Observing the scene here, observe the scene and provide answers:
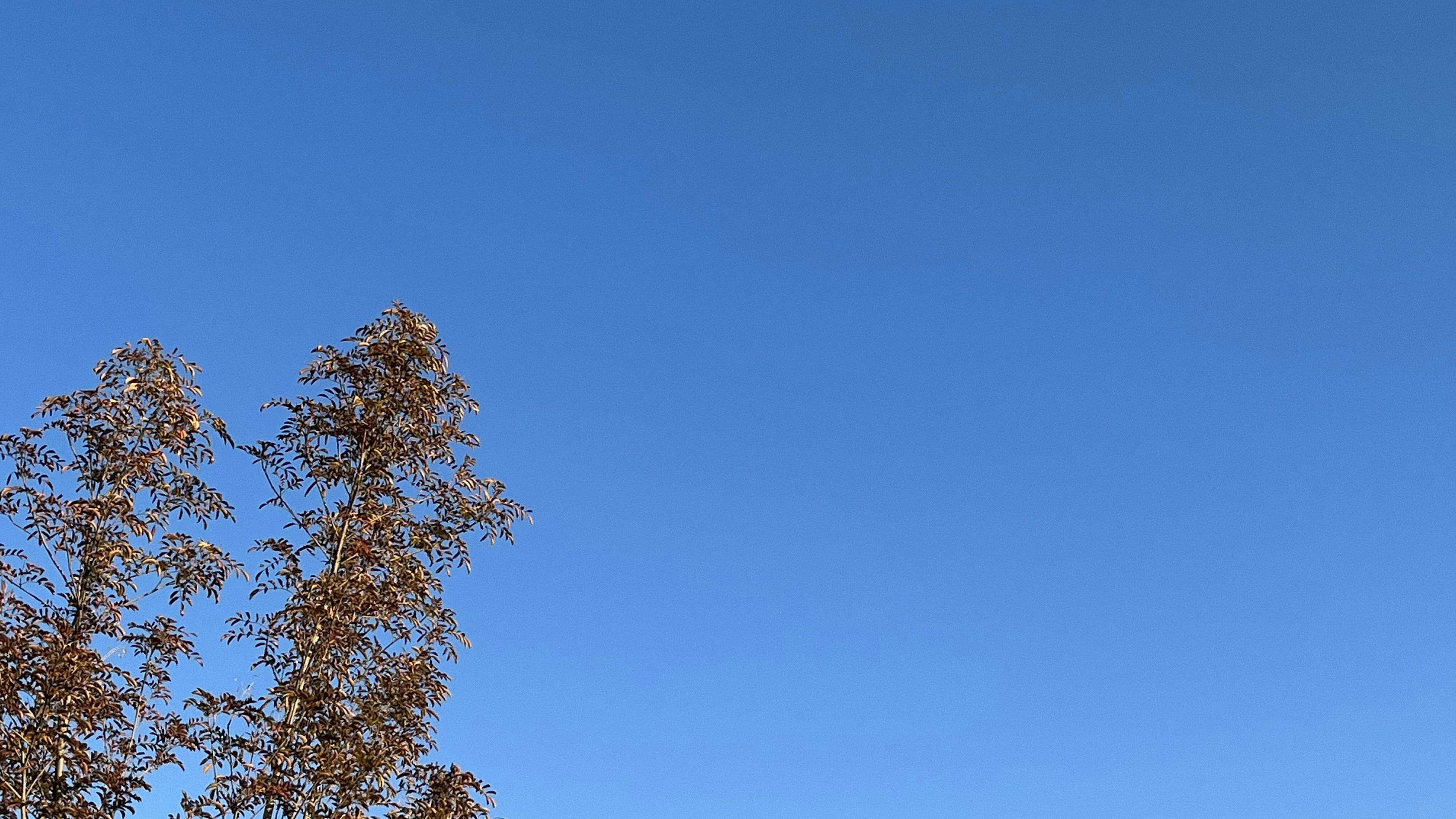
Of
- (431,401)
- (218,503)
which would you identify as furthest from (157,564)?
(431,401)

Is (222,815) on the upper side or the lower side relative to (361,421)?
lower

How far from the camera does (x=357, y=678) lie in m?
9.16

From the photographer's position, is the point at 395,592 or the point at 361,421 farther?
the point at 361,421

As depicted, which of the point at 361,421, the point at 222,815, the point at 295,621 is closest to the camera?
the point at 222,815

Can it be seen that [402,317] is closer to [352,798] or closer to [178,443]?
[178,443]

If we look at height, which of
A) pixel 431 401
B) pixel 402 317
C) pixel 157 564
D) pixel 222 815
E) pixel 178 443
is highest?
pixel 402 317

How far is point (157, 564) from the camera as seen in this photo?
359 inches

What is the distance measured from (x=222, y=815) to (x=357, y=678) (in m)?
1.17

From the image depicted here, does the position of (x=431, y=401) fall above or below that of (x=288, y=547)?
above

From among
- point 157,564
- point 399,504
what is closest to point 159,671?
point 157,564

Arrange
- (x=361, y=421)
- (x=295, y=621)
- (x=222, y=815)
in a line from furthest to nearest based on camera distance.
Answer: (x=361, y=421)
(x=295, y=621)
(x=222, y=815)

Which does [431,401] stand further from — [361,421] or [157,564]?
[157,564]

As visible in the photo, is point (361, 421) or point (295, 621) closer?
point (295, 621)

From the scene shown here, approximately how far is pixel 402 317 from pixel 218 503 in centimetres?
186
